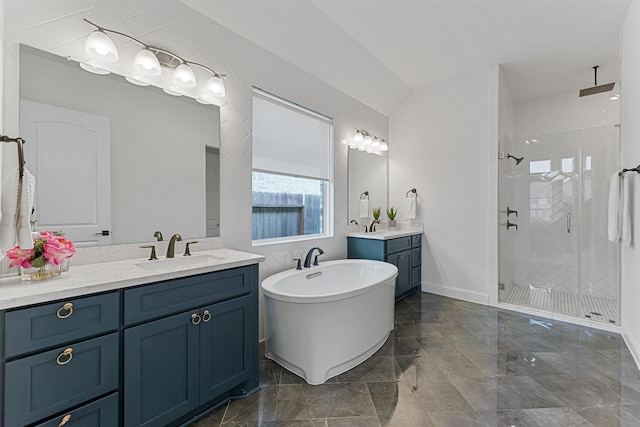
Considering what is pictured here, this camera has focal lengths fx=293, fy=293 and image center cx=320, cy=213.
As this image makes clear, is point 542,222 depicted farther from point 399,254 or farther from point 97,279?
point 97,279

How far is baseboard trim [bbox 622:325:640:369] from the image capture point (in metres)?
2.24

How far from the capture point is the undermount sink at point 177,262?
5.83ft

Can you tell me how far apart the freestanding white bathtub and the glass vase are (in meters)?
1.20

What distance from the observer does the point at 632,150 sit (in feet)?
7.95

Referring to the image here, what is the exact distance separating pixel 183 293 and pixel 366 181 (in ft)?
9.55

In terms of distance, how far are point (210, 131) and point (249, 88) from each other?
577 mm

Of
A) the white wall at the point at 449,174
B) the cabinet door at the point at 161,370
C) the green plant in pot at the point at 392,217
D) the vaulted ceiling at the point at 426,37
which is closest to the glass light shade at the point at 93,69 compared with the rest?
the vaulted ceiling at the point at 426,37

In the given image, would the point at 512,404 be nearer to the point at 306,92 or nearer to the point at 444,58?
the point at 306,92

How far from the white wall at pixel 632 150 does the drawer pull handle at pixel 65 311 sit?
3.60 m

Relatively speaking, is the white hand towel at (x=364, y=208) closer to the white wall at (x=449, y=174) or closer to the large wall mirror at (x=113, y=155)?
the white wall at (x=449, y=174)

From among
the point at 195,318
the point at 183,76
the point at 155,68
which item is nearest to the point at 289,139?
the point at 183,76

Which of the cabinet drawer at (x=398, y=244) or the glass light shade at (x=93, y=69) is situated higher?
the glass light shade at (x=93, y=69)

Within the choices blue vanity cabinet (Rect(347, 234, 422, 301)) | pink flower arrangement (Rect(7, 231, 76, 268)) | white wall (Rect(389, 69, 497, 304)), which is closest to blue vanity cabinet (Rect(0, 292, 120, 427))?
pink flower arrangement (Rect(7, 231, 76, 268))

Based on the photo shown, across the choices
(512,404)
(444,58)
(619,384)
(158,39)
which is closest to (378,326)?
(512,404)
